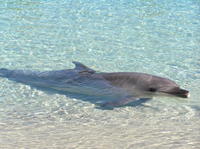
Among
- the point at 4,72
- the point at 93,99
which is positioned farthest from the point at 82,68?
the point at 4,72

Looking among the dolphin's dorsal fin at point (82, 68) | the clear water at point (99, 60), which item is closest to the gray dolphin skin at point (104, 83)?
the dolphin's dorsal fin at point (82, 68)

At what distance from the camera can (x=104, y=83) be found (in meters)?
8.30

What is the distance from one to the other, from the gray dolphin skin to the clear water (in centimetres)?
24

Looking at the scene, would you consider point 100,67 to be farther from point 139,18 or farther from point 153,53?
point 139,18

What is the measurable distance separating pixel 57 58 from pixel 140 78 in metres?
2.49

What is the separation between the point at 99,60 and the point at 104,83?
1.68 metres

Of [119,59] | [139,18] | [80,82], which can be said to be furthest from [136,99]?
[139,18]

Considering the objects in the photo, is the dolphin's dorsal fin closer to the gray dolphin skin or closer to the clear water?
the gray dolphin skin

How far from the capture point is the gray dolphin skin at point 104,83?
7.90m

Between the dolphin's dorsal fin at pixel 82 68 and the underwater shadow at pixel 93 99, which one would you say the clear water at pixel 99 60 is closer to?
the underwater shadow at pixel 93 99

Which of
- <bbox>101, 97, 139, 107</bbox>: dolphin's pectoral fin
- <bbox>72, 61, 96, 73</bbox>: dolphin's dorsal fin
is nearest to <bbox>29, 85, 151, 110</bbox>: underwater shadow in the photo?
<bbox>101, 97, 139, 107</bbox>: dolphin's pectoral fin

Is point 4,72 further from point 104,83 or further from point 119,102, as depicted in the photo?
point 119,102

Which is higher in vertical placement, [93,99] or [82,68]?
[82,68]

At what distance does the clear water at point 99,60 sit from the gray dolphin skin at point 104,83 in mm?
237
